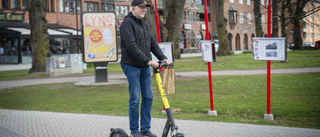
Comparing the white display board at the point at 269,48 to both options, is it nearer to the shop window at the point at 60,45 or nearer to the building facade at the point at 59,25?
the building facade at the point at 59,25

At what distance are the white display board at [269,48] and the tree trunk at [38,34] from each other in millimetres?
20245

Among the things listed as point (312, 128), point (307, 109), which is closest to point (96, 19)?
point (307, 109)

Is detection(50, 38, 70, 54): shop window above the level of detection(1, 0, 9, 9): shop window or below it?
below

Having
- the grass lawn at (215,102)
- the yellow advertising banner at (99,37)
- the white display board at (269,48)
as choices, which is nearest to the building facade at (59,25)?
the yellow advertising banner at (99,37)

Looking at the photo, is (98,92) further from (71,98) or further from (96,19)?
(96,19)

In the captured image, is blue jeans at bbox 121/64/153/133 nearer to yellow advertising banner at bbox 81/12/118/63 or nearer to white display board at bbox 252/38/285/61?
white display board at bbox 252/38/285/61

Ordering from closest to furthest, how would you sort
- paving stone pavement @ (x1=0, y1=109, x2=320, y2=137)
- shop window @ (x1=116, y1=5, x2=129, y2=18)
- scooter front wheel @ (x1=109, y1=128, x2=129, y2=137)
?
scooter front wheel @ (x1=109, y1=128, x2=129, y2=137) < paving stone pavement @ (x1=0, y1=109, x2=320, y2=137) < shop window @ (x1=116, y1=5, x2=129, y2=18)

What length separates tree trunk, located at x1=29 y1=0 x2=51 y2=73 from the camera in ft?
81.3

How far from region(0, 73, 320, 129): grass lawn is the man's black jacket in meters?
2.65

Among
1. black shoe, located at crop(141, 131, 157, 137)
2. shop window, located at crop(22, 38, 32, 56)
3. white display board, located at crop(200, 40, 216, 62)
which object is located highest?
shop window, located at crop(22, 38, 32, 56)

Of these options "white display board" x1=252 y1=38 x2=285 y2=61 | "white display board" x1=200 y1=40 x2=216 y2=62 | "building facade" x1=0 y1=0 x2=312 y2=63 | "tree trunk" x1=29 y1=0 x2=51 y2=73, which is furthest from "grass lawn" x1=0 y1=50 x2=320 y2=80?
"white display board" x1=252 y1=38 x2=285 y2=61

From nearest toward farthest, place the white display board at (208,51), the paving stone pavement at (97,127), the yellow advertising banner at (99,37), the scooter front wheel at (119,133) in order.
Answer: the scooter front wheel at (119,133) < the paving stone pavement at (97,127) < the white display board at (208,51) < the yellow advertising banner at (99,37)

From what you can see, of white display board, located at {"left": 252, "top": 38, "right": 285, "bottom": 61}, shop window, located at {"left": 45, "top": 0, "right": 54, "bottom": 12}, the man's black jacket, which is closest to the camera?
the man's black jacket

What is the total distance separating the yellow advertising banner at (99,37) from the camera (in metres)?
16.4
